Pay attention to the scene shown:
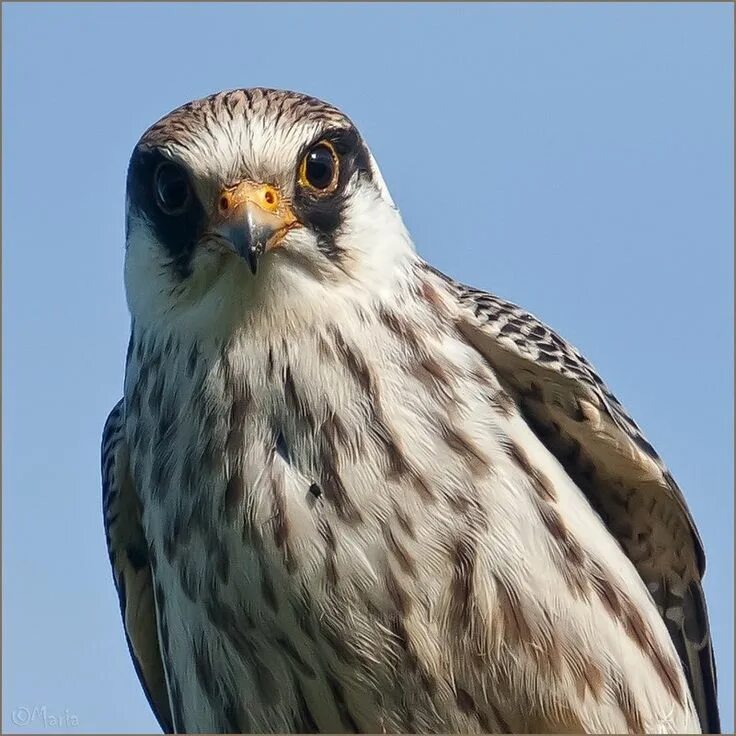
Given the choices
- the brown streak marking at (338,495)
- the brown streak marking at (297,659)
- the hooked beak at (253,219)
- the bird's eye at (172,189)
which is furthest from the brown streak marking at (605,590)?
the bird's eye at (172,189)

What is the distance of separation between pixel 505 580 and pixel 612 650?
1.76 feet

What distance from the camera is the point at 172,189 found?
16.4 feet

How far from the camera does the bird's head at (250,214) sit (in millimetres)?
4789

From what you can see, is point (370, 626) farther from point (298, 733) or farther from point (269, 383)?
point (269, 383)

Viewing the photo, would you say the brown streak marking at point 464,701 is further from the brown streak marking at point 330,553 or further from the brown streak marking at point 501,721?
the brown streak marking at point 330,553

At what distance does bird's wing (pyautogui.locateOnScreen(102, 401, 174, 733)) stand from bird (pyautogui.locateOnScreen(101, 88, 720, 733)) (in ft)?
1.01

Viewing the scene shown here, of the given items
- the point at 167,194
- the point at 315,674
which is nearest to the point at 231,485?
the point at 315,674

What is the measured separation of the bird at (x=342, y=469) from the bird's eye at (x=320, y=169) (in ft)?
0.04

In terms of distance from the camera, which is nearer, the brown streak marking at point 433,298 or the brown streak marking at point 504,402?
the brown streak marking at point 504,402

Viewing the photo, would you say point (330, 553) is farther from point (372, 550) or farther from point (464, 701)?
point (464, 701)

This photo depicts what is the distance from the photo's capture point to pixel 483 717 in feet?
16.0

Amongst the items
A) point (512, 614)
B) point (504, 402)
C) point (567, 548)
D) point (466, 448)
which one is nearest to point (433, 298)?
point (504, 402)

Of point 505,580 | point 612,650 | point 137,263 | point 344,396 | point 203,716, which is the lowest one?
point 203,716

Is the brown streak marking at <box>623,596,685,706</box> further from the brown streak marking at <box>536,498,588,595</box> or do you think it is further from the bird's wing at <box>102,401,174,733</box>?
the bird's wing at <box>102,401,174,733</box>
